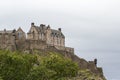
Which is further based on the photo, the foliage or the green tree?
the foliage

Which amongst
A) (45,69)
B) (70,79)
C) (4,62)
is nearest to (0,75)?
(4,62)

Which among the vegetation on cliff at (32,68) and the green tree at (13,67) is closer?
the green tree at (13,67)

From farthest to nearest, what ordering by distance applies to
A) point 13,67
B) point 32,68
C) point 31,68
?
point 31,68 → point 32,68 → point 13,67

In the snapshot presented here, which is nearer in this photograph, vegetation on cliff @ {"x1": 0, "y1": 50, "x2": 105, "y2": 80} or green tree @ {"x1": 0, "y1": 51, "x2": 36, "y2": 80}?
green tree @ {"x1": 0, "y1": 51, "x2": 36, "y2": 80}

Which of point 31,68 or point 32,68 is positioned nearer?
point 32,68

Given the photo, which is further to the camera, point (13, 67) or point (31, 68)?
point (31, 68)

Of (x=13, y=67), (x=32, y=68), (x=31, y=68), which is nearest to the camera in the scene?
(x=13, y=67)

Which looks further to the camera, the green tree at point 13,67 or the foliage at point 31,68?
the foliage at point 31,68

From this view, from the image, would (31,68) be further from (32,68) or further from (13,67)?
(13,67)

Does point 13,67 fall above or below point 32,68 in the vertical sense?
below

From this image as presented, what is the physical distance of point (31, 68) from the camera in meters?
168

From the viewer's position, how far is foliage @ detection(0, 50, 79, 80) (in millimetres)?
159625

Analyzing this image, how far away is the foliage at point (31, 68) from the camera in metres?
160

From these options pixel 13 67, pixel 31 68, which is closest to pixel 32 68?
pixel 31 68
